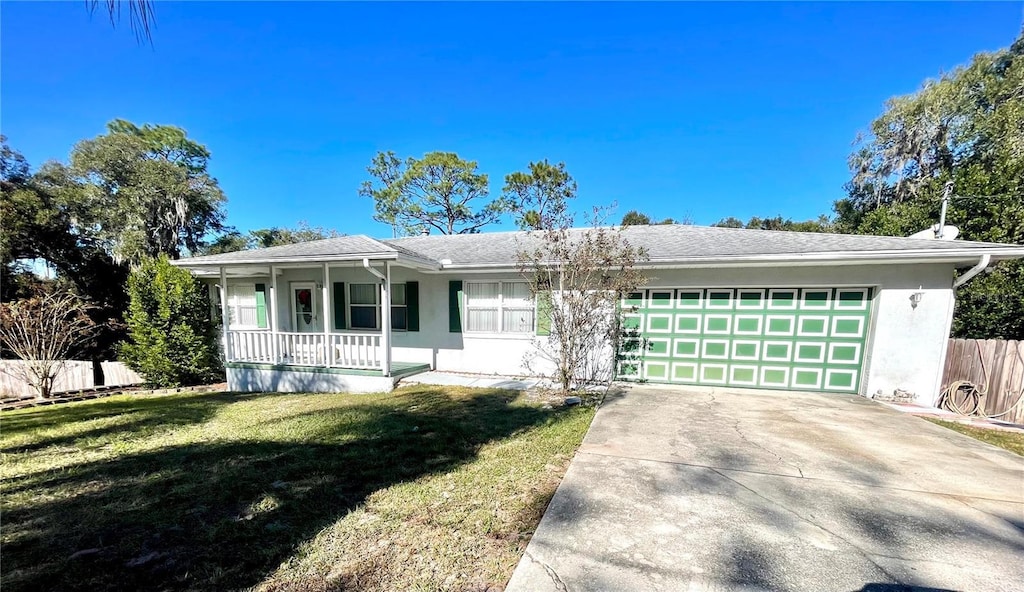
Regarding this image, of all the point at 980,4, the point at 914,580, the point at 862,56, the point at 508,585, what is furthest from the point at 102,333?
the point at 980,4

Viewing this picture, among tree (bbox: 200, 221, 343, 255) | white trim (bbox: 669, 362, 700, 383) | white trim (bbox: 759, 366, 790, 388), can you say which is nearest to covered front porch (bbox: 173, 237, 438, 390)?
tree (bbox: 200, 221, 343, 255)

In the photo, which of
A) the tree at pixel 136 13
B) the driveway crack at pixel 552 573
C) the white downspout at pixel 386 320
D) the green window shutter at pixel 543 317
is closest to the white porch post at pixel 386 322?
the white downspout at pixel 386 320

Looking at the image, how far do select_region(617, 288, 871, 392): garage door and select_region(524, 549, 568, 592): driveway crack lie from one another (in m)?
5.72

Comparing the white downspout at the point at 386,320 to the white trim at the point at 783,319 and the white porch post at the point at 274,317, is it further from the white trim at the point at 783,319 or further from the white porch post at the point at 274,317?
the white trim at the point at 783,319

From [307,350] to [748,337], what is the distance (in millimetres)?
9440

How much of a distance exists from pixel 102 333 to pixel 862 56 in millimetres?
23286

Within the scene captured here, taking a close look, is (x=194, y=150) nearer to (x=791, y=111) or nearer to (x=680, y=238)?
(x=680, y=238)

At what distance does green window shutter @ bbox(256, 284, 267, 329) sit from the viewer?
32.0ft

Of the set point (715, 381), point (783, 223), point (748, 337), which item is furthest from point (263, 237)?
point (783, 223)

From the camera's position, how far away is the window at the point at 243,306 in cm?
1011

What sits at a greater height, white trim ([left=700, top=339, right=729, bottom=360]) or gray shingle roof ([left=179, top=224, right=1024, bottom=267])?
gray shingle roof ([left=179, top=224, right=1024, bottom=267])

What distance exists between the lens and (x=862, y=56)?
303 inches

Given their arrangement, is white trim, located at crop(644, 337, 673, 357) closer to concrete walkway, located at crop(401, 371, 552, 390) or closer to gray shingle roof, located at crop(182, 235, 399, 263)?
concrete walkway, located at crop(401, 371, 552, 390)

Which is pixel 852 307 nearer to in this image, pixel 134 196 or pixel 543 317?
pixel 543 317
